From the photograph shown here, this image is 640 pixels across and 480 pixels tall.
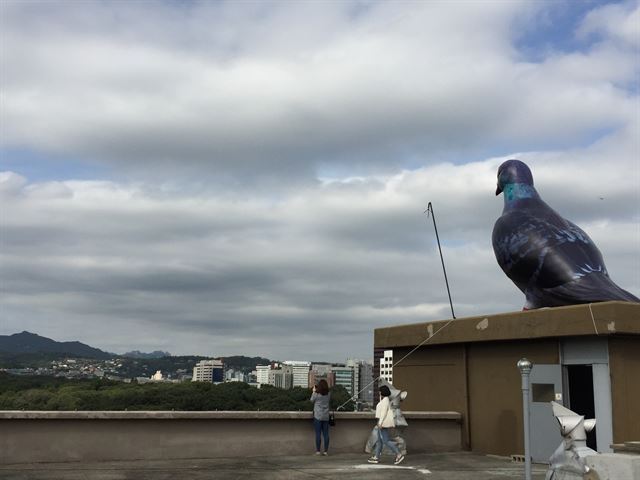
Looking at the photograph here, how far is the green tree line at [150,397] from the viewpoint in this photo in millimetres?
60309

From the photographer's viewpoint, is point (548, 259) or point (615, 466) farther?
point (548, 259)

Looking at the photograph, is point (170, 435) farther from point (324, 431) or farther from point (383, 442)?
point (383, 442)

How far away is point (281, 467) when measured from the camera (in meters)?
12.5

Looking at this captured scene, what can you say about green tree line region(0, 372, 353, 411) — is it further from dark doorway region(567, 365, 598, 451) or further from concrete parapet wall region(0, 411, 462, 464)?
concrete parapet wall region(0, 411, 462, 464)

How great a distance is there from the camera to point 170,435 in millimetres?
13555

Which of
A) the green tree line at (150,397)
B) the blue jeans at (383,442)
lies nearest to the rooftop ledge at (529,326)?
the blue jeans at (383,442)

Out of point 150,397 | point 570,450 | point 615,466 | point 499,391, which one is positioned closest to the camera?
point 615,466

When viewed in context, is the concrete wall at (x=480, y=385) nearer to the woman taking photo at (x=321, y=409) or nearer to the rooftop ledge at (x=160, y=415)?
the rooftop ledge at (x=160, y=415)

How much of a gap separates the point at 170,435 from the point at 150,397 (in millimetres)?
68217

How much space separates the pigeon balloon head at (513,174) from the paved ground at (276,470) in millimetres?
8594

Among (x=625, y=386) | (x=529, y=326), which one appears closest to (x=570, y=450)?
(x=625, y=386)

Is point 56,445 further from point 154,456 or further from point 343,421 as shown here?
point 343,421

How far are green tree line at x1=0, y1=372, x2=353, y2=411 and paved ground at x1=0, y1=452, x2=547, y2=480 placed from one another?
3905 centimetres

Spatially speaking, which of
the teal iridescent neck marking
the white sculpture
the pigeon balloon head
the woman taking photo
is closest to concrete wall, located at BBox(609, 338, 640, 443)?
the white sculpture
